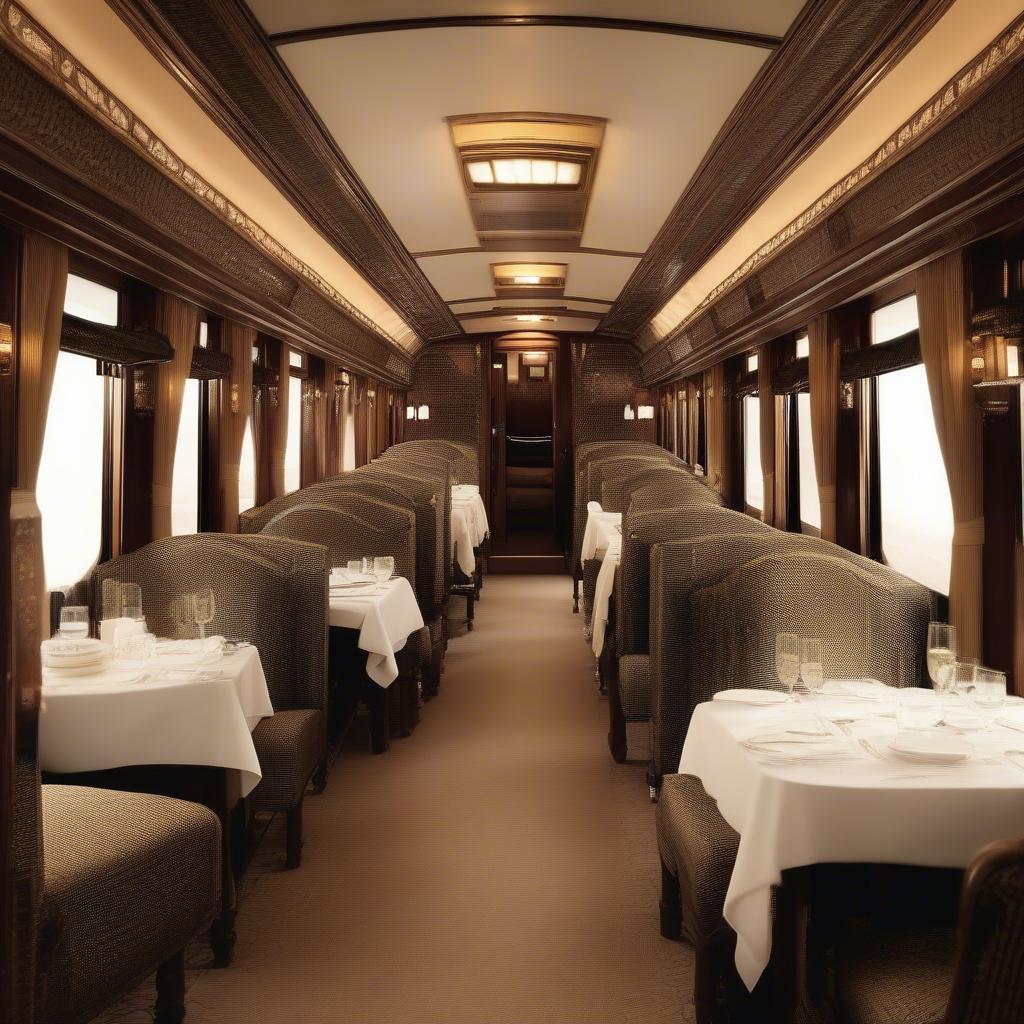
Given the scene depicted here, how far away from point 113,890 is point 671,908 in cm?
167

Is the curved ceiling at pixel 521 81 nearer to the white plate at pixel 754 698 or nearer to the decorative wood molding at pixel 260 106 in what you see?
the decorative wood molding at pixel 260 106

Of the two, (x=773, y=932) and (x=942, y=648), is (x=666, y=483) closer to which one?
(x=942, y=648)

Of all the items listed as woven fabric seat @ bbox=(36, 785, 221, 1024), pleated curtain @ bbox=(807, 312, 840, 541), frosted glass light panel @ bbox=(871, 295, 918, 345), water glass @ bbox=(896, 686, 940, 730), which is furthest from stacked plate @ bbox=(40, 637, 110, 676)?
pleated curtain @ bbox=(807, 312, 840, 541)

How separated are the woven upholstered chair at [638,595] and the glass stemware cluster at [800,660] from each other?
4.97 ft

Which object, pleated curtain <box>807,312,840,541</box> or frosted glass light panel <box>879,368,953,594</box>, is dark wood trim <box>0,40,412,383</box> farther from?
frosted glass light panel <box>879,368,953,594</box>

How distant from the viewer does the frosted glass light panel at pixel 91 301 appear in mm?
4500

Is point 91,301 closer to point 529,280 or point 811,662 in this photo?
point 811,662

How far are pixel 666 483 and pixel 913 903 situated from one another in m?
4.84

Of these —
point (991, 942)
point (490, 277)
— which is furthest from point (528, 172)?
point (991, 942)

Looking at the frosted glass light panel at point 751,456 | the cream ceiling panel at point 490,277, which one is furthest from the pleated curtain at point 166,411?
the frosted glass light panel at point 751,456

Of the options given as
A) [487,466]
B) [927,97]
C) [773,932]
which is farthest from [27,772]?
[487,466]

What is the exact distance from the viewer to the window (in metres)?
8.84

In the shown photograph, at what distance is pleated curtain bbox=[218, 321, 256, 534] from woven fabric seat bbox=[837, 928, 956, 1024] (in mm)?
5106

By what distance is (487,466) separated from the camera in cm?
1364
